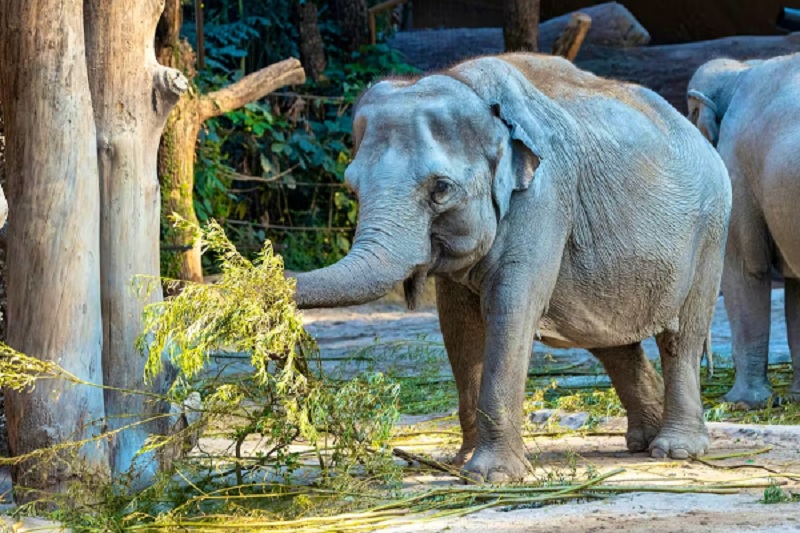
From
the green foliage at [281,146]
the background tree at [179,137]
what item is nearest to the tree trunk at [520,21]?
the green foliage at [281,146]

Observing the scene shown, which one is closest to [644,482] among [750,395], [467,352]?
[467,352]

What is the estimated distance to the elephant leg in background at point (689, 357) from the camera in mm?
5809

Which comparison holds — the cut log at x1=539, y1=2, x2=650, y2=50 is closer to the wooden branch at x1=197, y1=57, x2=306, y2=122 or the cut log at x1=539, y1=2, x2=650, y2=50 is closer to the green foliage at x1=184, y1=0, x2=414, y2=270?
the green foliage at x1=184, y1=0, x2=414, y2=270

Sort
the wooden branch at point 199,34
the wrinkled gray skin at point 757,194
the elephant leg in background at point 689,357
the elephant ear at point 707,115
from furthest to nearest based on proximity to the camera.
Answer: the wooden branch at point 199,34, the elephant ear at point 707,115, the wrinkled gray skin at point 757,194, the elephant leg in background at point 689,357

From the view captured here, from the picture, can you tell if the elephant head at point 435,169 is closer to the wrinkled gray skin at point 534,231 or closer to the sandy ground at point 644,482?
the wrinkled gray skin at point 534,231

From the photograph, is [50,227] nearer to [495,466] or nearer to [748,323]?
[495,466]

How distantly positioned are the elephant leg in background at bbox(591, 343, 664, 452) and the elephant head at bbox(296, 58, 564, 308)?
122 centimetres

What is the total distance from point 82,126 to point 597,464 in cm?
230

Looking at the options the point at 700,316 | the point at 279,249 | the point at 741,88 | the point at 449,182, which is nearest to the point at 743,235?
the point at 741,88

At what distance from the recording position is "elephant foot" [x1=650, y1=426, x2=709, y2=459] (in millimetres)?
5680

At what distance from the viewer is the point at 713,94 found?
8383 millimetres

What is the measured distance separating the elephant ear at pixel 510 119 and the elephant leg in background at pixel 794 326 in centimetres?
318

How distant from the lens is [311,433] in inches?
174

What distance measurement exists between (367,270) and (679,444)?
170 centimetres
